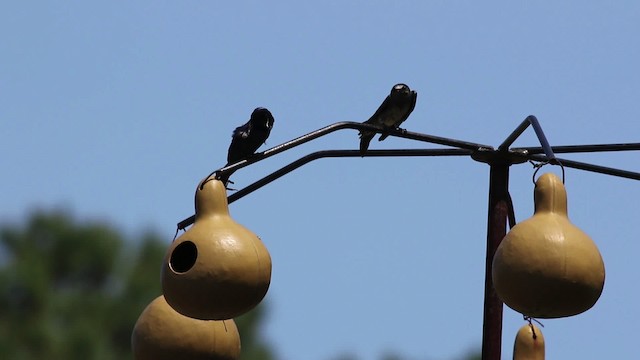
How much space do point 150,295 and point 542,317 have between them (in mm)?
15622

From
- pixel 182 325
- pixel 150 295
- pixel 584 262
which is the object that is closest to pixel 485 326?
pixel 584 262

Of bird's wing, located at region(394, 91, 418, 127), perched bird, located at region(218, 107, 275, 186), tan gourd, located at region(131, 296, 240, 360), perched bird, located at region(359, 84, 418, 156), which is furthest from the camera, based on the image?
bird's wing, located at region(394, 91, 418, 127)

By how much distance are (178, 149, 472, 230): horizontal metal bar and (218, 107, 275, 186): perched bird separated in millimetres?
1009

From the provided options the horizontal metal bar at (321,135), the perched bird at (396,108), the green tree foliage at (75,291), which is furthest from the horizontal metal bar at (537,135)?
the green tree foliage at (75,291)

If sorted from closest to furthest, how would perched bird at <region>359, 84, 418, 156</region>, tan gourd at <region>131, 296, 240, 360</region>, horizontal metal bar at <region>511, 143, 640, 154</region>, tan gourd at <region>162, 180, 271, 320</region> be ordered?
tan gourd at <region>162, 180, 271, 320</region>
horizontal metal bar at <region>511, 143, 640, 154</region>
tan gourd at <region>131, 296, 240, 360</region>
perched bird at <region>359, 84, 418, 156</region>

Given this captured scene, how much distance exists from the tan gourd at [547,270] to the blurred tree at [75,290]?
1509cm

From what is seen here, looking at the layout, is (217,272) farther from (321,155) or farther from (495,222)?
(495,222)

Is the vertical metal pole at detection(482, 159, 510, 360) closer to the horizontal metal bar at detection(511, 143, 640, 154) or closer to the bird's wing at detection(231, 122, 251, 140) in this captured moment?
the horizontal metal bar at detection(511, 143, 640, 154)

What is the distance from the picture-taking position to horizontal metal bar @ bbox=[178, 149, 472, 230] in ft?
16.3

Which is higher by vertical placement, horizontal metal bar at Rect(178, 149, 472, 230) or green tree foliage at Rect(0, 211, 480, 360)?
green tree foliage at Rect(0, 211, 480, 360)

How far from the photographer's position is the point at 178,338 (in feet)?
17.2

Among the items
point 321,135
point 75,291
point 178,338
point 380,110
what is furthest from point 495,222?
point 75,291

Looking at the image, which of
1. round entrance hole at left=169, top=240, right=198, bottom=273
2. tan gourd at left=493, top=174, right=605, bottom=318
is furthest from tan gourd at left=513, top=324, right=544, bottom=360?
round entrance hole at left=169, top=240, right=198, bottom=273

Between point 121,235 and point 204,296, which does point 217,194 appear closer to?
Answer: point 204,296
